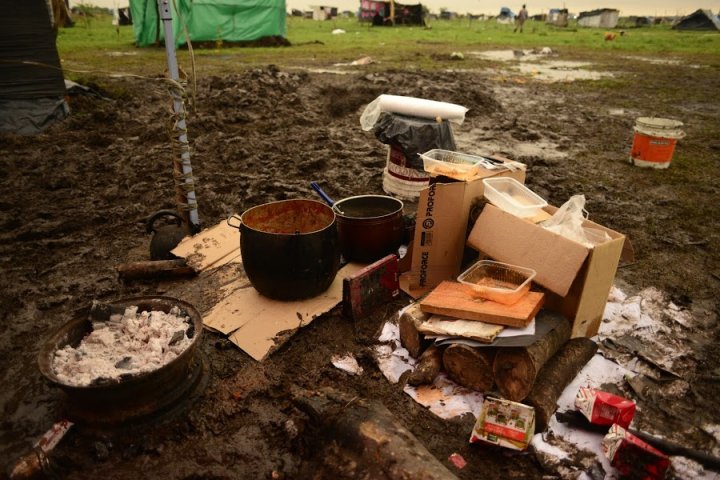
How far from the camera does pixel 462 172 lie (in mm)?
3373

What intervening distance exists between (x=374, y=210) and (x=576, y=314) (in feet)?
5.85

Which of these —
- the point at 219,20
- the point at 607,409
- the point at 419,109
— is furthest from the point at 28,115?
the point at 219,20

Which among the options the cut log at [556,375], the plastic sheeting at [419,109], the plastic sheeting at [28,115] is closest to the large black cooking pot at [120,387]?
the cut log at [556,375]

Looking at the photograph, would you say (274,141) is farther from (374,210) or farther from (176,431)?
(176,431)

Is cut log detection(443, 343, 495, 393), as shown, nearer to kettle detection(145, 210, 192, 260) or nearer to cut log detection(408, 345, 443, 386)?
cut log detection(408, 345, 443, 386)

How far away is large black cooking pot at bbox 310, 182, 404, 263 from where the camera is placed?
3.49 meters

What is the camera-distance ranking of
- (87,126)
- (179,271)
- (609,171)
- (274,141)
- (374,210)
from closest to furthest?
(179,271) < (374,210) < (609,171) < (274,141) < (87,126)

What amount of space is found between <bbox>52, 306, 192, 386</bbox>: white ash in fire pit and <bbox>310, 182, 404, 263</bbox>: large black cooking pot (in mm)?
1404

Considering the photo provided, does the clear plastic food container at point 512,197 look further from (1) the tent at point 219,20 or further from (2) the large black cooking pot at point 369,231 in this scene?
(1) the tent at point 219,20

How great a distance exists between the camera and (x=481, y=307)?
8.53 ft

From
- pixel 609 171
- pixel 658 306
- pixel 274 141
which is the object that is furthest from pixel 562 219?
pixel 274 141

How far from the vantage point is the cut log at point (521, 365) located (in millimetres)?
2348

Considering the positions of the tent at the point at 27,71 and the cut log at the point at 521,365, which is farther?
the tent at the point at 27,71

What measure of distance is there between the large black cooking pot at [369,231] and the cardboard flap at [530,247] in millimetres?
676
